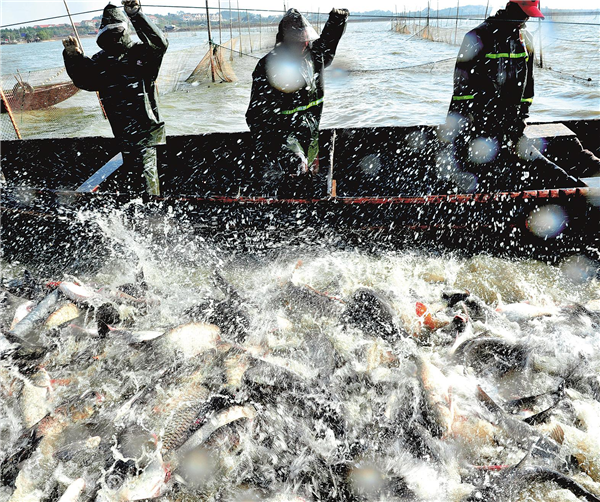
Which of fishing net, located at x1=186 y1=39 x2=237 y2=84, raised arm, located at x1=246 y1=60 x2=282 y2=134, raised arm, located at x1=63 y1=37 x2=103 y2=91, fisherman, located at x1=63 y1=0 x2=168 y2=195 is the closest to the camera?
raised arm, located at x1=246 y1=60 x2=282 y2=134

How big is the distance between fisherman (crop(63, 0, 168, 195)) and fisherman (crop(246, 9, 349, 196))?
1568mm

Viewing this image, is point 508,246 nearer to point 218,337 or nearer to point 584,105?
point 218,337

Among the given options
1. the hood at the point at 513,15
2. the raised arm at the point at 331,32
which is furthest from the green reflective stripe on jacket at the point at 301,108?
the hood at the point at 513,15

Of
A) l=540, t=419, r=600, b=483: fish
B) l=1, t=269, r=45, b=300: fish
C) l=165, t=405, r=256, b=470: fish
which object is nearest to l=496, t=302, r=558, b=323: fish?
l=540, t=419, r=600, b=483: fish

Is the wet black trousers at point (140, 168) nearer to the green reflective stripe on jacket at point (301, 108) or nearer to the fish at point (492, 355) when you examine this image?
the green reflective stripe on jacket at point (301, 108)

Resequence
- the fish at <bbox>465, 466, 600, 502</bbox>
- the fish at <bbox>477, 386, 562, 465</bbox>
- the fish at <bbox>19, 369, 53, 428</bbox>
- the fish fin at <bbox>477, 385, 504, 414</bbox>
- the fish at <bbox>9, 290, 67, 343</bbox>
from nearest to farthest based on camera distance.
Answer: the fish at <bbox>465, 466, 600, 502</bbox> → the fish at <bbox>477, 386, 562, 465</bbox> → the fish fin at <bbox>477, 385, 504, 414</bbox> → the fish at <bbox>19, 369, 53, 428</bbox> → the fish at <bbox>9, 290, 67, 343</bbox>

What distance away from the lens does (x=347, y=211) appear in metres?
4.88

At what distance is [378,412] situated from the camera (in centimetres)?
329

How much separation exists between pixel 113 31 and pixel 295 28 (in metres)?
2.30

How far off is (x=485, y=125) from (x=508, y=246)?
63.3 inches

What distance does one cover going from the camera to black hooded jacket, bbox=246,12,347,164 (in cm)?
471

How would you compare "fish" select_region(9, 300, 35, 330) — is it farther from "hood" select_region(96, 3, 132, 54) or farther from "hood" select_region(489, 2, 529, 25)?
"hood" select_region(489, 2, 529, 25)

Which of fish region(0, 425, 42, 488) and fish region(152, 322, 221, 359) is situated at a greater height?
fish region(152, 322, 221, 359)

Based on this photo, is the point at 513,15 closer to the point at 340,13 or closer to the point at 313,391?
the point at 340,13
